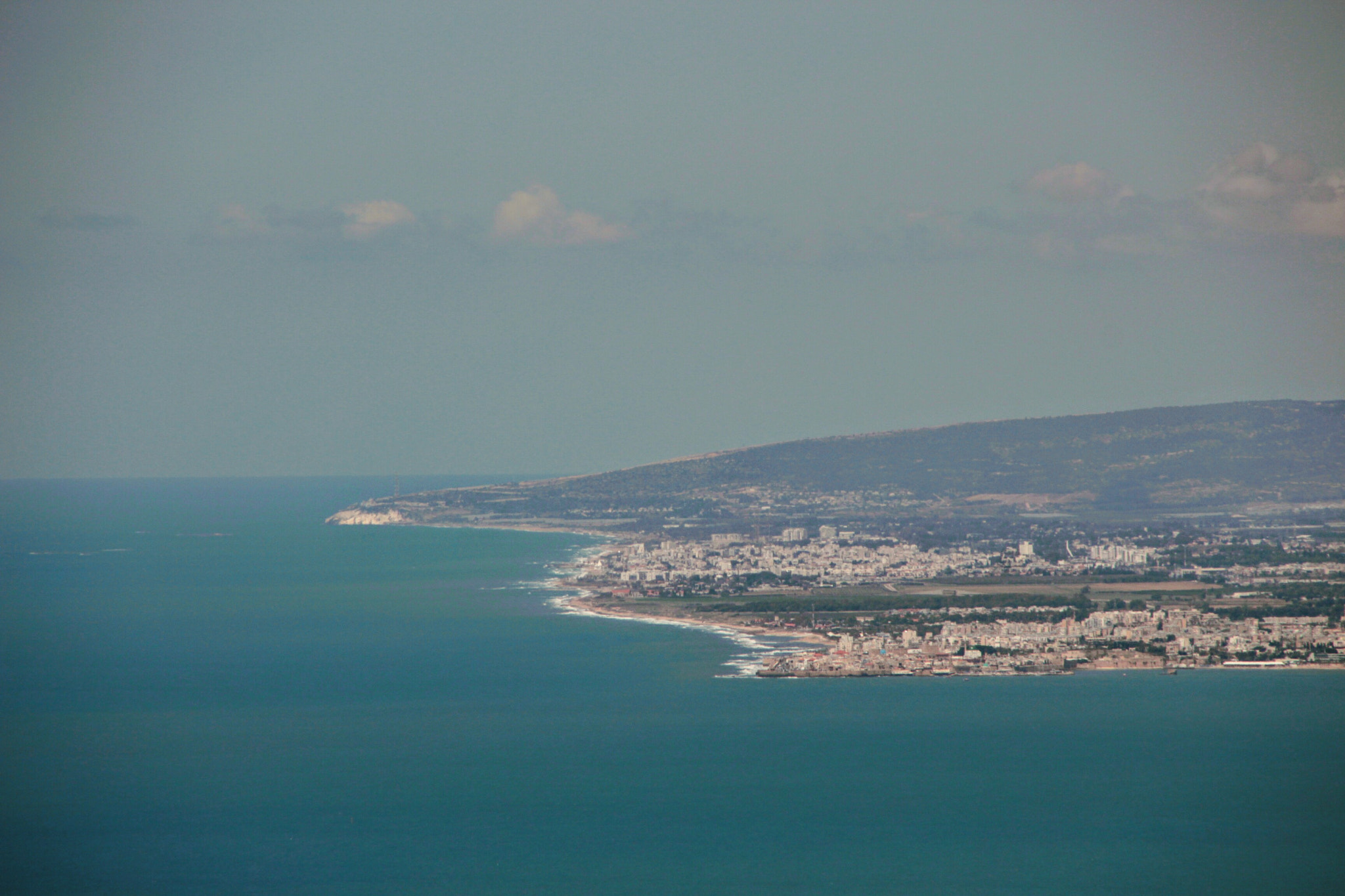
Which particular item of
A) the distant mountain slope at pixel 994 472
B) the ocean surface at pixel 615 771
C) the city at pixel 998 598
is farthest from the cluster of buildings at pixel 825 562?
the distant mountain slope at pixel 994 472

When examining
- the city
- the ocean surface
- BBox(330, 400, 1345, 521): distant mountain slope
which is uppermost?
BBox(330, 400, 1345, 521): distant mountain slope

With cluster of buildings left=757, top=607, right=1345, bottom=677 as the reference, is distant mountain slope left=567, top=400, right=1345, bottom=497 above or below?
above

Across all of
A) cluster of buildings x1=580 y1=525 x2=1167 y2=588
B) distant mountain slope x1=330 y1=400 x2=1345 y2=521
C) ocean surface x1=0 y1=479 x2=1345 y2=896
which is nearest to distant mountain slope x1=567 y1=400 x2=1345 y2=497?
distant mountain slope x1=330 y1=400 x2=1345 y2=521

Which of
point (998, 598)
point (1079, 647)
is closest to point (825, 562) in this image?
point (998, 598)

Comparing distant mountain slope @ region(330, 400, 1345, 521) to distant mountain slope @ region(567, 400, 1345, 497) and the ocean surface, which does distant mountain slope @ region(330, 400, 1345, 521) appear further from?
the ocean surface

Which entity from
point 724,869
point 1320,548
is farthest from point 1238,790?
point 1320,548
